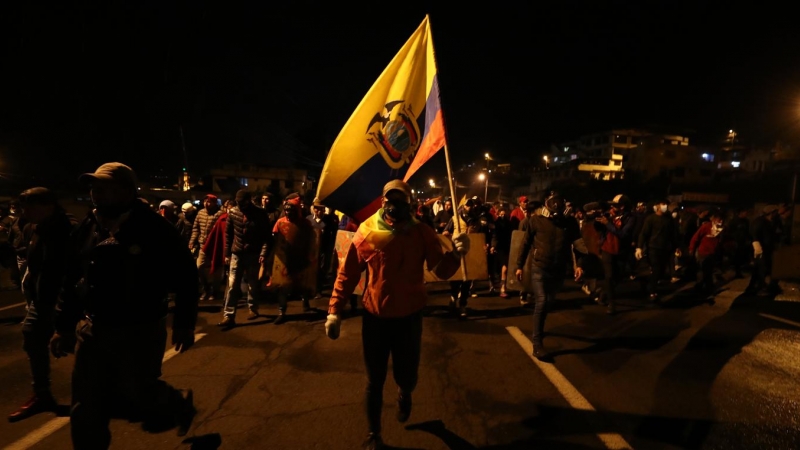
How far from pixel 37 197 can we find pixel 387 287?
118 inches

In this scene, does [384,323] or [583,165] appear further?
[583,165]

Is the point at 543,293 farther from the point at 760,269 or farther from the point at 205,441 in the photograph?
the point at 760,269

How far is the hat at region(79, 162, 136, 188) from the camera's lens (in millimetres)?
2492

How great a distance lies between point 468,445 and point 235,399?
2.20m

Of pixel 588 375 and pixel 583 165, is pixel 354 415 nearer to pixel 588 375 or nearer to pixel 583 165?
pixel 588 375

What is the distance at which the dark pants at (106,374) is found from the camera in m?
2.48

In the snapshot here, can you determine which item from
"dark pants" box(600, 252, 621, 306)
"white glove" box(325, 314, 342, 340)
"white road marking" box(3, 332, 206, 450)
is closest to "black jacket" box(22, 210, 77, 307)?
"white road marking" box(3, 332, 206, 450)

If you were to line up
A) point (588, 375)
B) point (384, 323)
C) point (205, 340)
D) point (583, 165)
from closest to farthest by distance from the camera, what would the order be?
point (384, 323), point (588, 375), point (205, 340), point (583, 165)

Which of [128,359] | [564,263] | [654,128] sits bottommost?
[128,359]

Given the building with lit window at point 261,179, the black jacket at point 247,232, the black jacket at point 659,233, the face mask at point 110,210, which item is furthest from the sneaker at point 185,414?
the building with lit window at point 261,179

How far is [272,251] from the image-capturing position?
6.82 metres

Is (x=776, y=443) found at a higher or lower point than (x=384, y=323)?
lower

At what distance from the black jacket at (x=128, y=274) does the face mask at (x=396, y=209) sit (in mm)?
1402

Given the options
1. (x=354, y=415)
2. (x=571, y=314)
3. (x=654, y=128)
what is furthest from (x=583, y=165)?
(x=354, y=415)
